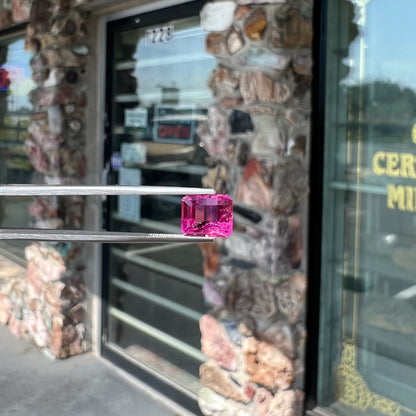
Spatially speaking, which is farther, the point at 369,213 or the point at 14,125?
the point at 14,125

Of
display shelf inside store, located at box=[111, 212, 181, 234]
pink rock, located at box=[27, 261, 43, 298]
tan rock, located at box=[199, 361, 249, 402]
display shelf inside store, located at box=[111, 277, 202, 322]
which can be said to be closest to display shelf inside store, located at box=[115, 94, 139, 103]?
display shelf inside store, located at box=[111, 212, 181, 234]

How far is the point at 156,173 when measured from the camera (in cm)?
342

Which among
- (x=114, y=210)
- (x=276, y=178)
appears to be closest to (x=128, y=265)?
(x=114, y=210)

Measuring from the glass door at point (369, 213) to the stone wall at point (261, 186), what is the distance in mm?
128

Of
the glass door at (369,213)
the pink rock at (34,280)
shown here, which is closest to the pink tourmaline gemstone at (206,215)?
the glass door at (369,213)

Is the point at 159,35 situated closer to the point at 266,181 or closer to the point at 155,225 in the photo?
the point at 155,225

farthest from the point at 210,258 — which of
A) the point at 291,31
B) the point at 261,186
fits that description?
the point at 291,31

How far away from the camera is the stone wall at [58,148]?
3684mm

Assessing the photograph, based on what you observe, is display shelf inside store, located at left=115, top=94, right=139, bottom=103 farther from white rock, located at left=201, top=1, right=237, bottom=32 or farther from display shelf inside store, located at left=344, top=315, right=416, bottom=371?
display shelf inside store, located at left=344, top=315, right=416, bottom=371

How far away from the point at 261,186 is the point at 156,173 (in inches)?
41.5

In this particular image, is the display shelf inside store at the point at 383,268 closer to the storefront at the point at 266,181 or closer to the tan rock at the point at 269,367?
the storefront at the point at 266,181

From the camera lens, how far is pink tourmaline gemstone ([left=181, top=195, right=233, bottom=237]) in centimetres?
68

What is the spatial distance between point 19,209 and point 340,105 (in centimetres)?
285

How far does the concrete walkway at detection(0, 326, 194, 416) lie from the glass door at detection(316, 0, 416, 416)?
111cm
